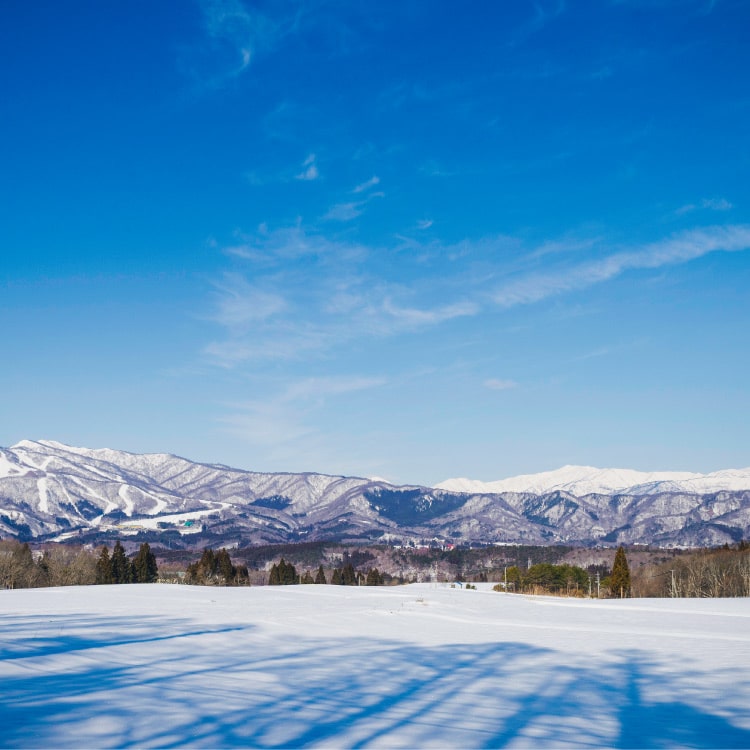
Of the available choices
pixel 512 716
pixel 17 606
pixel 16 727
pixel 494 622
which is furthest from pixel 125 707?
pixel 17 606

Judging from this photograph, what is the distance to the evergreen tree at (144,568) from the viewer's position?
74562 millimetres

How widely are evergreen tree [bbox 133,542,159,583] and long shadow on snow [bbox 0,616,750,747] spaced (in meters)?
69.1

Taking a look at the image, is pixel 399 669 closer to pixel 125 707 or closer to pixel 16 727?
pixel 125 707

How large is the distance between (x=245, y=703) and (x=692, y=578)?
61.4 metres

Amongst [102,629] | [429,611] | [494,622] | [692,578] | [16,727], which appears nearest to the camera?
[16,727]

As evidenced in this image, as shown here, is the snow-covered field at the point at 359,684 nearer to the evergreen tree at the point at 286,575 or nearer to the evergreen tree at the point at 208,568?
the evergreen tree at the point at 208,568

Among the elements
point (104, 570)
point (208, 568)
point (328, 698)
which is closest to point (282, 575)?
point (208, 568)

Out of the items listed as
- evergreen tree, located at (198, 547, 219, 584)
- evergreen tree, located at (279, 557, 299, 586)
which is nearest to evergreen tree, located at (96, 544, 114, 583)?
evergreen tree, located at (198, 547, 219, 584)

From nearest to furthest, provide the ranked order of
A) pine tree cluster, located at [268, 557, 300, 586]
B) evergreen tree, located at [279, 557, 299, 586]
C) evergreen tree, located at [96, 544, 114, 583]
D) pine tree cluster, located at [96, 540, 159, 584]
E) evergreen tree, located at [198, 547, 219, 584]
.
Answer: evergreen tree, located at [96, 544, 114, 583]
pine tree cluster, located at [96, 540, 159, 584]
evergreen tree, located at [198, 547, 219, 584]
evergreen tree, located at [279, 557, 299, 586]
pine tree cluster, located at [268, 557, 300, 586]

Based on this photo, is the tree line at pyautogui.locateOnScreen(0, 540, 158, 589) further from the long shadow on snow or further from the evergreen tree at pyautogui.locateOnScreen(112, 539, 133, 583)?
the long shadow on snow

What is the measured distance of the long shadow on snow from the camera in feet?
18.8

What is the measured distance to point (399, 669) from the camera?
9359 mm

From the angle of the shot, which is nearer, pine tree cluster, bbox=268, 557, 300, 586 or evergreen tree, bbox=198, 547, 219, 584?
evergreen tree, bbox=198, 547, 219, 584

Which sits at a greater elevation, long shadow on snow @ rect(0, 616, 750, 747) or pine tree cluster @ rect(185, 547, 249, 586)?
long shadow on snow @ rect(0, 616, 750, 747)
